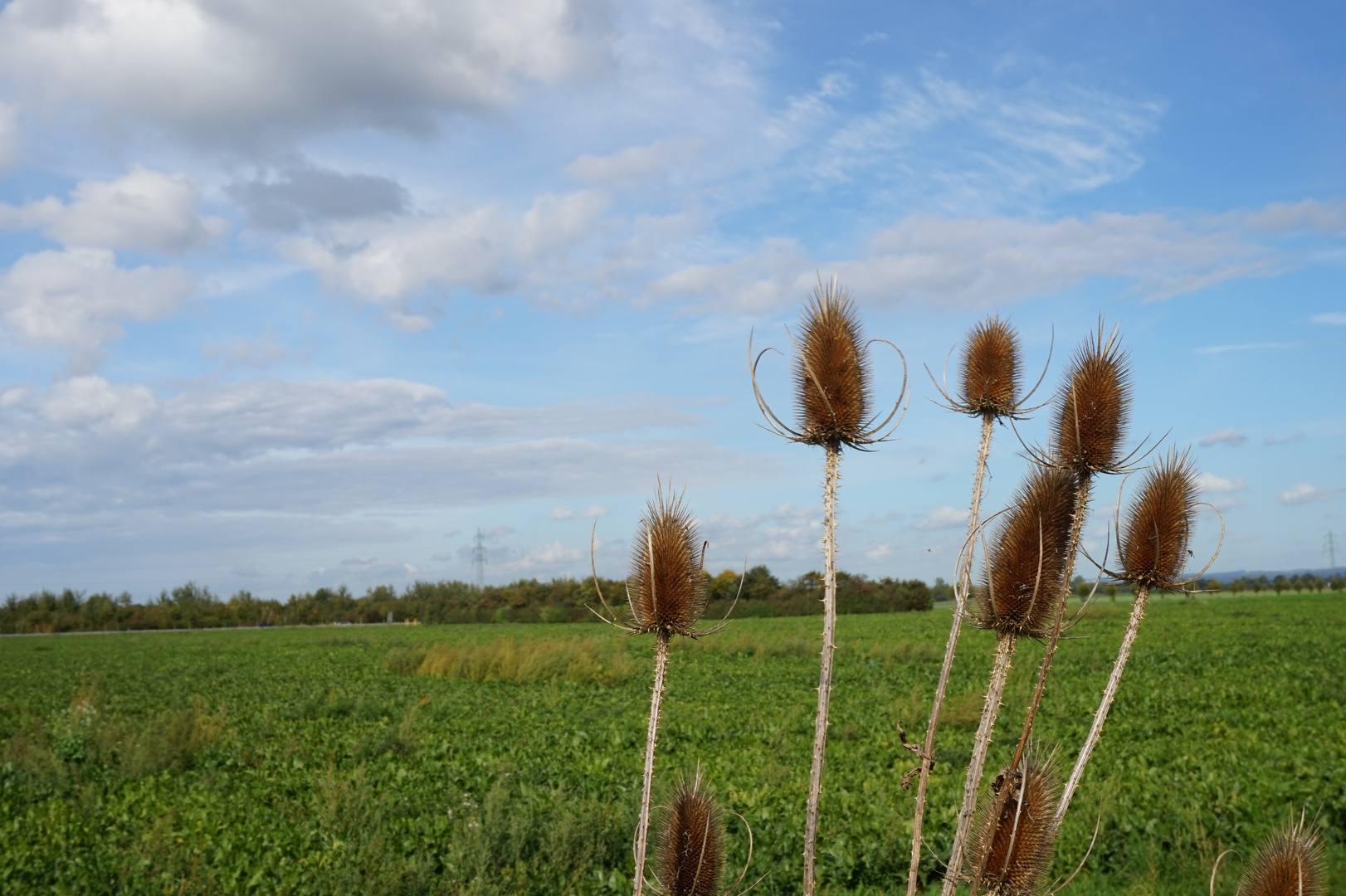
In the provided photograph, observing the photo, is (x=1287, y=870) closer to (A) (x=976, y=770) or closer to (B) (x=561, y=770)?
(A) (x=976, y=770)

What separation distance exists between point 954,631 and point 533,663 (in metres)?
19.7

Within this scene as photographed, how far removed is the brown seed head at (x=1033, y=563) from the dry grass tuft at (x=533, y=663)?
18399 mm

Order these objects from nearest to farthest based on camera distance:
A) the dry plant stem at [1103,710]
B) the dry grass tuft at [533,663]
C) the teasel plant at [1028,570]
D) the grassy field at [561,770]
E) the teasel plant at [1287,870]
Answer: the teasel plant at [1287,870], the dry plant stem at [1103,710], the teasel plant at [1028,570], the grassy field at [561,770], the dry grass tuft at [533,663]

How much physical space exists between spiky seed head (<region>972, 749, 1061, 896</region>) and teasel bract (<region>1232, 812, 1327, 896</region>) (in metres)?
0.44

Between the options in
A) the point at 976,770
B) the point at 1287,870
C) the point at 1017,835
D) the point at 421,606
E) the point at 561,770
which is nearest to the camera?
the point at 1287,870

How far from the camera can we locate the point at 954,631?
2.70 m

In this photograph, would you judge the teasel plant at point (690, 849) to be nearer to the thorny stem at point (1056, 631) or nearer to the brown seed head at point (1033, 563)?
the thorny stem at point (1056, 631)

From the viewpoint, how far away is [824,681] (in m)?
2.47

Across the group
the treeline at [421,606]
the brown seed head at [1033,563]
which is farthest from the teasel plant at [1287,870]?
the treeline at [421,606]

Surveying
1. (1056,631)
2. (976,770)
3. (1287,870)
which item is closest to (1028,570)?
(1056,631)

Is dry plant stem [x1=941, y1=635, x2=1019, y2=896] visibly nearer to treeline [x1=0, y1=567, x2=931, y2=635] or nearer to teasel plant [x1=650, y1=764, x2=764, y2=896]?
teasel plant [x1=650, y1=764, x2=764, y2=896]

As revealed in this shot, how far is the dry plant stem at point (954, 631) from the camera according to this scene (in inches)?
97.8

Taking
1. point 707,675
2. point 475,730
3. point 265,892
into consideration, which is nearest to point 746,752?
point 475,730

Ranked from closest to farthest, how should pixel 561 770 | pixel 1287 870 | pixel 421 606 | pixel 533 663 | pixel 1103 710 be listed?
pixel 1287 870 < pixel 1103 710 < pixel 561 770 < pixel 533 663 < pixel 421 606
